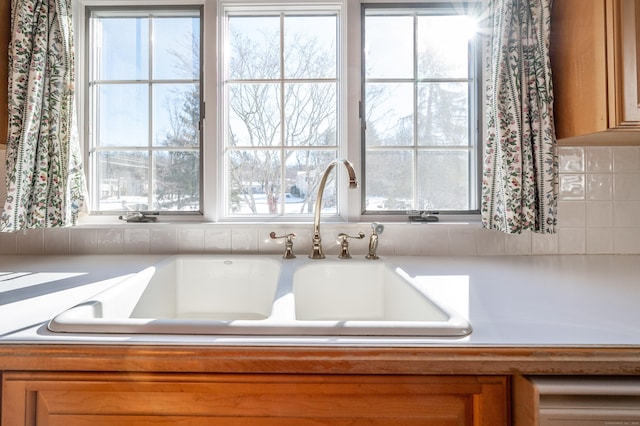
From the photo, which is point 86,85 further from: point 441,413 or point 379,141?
point 441,413

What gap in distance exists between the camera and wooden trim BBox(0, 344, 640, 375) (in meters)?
0.56

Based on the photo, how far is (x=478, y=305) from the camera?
77 centimetres

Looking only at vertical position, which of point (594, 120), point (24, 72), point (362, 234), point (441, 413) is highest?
point (24, 72)

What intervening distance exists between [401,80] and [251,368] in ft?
4.67

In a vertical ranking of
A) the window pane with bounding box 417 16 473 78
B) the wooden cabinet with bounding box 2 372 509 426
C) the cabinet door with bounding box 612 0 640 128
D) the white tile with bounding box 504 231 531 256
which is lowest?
the wooden cabinet with bounding box 2 372 509 426

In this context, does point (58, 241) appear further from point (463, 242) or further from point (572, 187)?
point (572, 187)

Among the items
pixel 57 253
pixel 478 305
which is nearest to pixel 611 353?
pixel 478 305

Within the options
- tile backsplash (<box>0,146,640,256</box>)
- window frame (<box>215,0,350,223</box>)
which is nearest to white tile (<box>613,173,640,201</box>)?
tile backsplash (<box>0,146,640,256</box>)

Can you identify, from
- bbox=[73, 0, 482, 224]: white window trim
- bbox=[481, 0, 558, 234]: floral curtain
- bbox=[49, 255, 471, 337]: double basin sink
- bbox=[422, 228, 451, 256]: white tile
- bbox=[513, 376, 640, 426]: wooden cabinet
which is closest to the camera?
bbox=[513, 376, 640, 426]: wooden cabinet

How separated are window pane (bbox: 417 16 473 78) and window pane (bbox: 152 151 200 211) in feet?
3.90

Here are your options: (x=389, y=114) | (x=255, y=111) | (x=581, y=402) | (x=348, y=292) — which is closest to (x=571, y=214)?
(x=389, y=114)

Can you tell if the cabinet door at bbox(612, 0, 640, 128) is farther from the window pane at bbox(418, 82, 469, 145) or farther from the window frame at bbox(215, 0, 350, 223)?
the window frame at bbox(215, 0, 350, 223)

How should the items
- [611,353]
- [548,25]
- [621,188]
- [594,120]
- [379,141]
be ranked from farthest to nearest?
[379,141] < [621,188] < [548,25] < [594,120] < [611,353]

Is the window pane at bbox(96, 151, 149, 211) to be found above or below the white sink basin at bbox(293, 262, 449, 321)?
above
